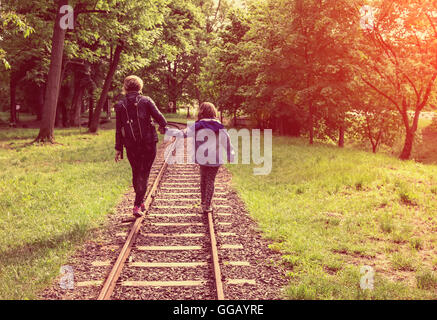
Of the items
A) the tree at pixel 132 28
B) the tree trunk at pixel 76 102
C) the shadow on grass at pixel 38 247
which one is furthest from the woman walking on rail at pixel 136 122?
the tree trunk at pixel 76 102

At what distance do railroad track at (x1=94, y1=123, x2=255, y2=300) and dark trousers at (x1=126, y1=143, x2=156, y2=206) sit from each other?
629mm

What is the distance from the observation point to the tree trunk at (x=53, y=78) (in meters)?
15.4

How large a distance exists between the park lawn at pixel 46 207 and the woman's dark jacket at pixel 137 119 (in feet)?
5.65

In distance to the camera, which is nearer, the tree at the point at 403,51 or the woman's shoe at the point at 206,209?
the woman's shoe at the point at 206,209

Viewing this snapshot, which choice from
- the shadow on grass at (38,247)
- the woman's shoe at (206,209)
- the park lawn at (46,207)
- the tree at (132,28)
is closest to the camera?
the park lawn at (46,207)

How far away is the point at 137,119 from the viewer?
600cm

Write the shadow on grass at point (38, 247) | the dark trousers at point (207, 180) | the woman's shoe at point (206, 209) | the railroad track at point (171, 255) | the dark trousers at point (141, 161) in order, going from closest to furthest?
the railroad track at point (171, 255) < the shadow on grass at point (38, 247) < the dark trousers at point (141, 161) < the dark trousers at point (207, 180) < the woman's shoe at point (206, 209)

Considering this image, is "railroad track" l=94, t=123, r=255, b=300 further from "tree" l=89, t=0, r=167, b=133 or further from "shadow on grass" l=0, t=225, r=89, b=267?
"tree" l=89, t=0, r=167, b=133

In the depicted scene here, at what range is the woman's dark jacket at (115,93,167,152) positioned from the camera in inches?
235

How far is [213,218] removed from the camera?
22.7ft

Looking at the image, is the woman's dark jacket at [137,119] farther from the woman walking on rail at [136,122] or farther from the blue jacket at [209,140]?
the blue jacket at [209,140]

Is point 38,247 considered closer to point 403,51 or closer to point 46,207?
point 46,207

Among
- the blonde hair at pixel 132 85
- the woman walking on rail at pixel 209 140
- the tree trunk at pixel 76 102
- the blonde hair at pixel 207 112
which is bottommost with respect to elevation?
the woman walking on rail at pixel 209 140

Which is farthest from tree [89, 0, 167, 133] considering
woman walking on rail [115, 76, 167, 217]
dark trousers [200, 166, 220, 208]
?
dark trousers [200, 166, 220, 208]
